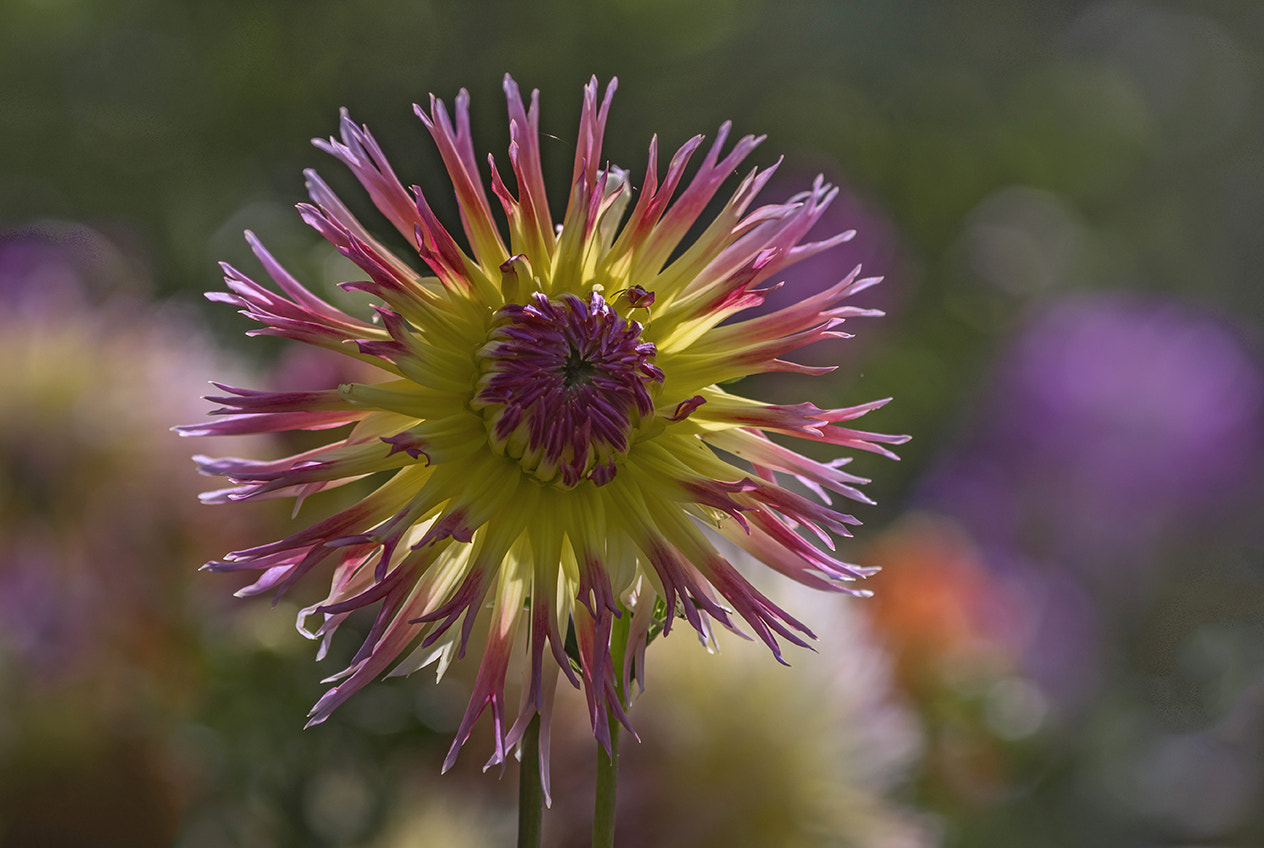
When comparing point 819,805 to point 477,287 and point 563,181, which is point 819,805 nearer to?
point 477,287

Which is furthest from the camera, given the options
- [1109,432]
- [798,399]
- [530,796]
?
[1109,432]

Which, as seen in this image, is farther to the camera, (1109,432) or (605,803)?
(1109,432)

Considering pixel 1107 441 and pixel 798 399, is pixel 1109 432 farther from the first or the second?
pixel 798 399

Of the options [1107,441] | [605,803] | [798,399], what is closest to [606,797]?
[605,803]

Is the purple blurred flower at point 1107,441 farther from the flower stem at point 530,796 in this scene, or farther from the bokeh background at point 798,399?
the flower stem at point 530,796

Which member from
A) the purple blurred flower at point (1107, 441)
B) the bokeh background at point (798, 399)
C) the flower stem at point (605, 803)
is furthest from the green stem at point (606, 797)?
the purple blurred flower at point (1107, 441)

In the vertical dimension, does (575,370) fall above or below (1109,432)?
below

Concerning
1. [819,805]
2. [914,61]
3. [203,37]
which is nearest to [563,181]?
[819,805]

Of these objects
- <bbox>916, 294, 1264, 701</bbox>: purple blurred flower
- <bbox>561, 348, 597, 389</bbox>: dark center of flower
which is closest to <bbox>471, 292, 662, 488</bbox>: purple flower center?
<bbox>561, 348, 597, 389</bbox>: dark center of flower

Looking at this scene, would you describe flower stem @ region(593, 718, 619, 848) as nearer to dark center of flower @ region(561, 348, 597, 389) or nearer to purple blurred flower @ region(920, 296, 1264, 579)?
dark center of flower @ region(561, 348, 597, 389)
